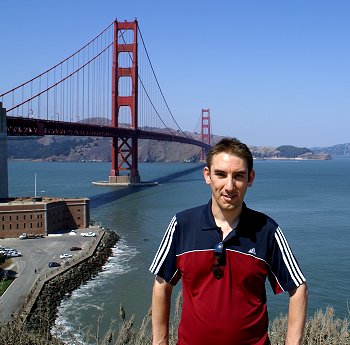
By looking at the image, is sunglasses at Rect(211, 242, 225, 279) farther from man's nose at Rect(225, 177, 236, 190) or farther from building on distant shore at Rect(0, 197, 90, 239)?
building on distant shore at Rect(0, 197, 90, 239)

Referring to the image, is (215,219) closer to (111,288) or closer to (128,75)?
(111,288)

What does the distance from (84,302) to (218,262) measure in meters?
10.8

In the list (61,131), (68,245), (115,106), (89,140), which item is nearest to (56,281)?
(68,245)

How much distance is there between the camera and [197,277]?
163 cm

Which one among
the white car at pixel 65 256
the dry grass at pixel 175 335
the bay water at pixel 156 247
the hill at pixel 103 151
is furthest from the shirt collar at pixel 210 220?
the hill at pixel 103 151

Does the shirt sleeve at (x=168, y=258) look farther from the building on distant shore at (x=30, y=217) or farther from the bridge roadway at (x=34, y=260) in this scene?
the building on distant shore at (x=30, y=217)

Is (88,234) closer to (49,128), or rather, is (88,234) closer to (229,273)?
(49,128)

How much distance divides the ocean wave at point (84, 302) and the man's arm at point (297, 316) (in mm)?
7053

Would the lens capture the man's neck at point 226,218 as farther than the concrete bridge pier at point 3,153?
No

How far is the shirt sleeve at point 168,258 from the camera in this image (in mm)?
1699

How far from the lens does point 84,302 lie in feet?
38.8

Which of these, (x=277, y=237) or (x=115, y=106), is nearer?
(x=277, y=237)

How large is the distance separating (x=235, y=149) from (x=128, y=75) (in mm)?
47129

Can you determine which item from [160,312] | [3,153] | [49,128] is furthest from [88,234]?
[160,312]
